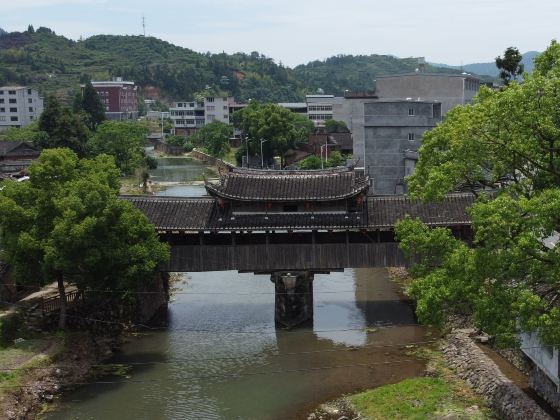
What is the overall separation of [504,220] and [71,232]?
18736 mm

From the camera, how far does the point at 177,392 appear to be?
28.5 metres

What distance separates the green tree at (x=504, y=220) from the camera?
1730 cm

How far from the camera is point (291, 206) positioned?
3519 cm

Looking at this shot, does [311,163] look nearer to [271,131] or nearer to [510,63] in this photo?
[271,131]

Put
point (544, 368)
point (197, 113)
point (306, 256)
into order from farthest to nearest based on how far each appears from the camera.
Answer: point (197, 113) < point (306, 256) < point (544, 368)

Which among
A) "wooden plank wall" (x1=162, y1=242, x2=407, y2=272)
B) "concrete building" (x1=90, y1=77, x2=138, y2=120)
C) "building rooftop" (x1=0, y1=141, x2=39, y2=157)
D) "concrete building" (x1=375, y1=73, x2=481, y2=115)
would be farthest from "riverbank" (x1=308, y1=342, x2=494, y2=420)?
"concrete building" (x1=90, y1=77, x2=138, y2=120)

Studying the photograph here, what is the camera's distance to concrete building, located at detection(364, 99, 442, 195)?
61.3 meters

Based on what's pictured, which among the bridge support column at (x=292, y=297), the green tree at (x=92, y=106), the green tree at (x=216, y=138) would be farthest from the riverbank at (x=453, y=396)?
the green tree at (x=92, y=106)

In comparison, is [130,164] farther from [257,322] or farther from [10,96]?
[257,322]

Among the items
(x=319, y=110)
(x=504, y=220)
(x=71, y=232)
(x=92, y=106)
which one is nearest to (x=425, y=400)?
(x=504, y=220)

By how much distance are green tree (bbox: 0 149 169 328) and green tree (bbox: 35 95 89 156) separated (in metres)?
56.8

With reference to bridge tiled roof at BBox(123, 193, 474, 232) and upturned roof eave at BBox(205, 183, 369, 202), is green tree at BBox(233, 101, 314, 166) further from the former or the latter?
upturned roof eave at BBox(205, 183, 369, 202)

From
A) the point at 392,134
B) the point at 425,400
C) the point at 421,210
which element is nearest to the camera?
the point at 425,400

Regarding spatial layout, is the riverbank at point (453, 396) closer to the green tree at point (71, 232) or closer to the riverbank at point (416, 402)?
the riverbank at point (416, 402)
